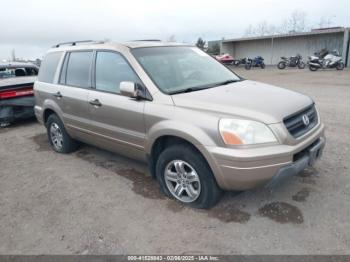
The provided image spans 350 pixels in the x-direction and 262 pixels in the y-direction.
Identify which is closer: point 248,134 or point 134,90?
point 248,134

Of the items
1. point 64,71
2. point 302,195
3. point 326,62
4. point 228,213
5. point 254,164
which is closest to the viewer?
point 254,164

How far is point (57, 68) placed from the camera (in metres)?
5.07

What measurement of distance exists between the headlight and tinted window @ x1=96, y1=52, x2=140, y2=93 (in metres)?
1.34

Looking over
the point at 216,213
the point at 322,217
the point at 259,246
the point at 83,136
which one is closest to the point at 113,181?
the point at 83,136

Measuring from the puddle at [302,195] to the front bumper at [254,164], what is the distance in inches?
23.0

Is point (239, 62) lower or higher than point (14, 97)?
lower

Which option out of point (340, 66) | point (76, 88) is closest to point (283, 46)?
point (340, 66)

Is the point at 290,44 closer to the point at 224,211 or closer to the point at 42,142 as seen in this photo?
the point at 42,142

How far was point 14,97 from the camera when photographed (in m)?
7.33

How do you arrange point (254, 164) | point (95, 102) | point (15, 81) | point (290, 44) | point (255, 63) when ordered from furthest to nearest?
1. point (290, 44)
2. point (255, 63)
3. point (15, 81)
4. point (95, 102)
5. point (254, 164)

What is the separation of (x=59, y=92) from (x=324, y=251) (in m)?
4.17

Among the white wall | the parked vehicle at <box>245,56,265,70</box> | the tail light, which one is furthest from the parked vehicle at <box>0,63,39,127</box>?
the white wall

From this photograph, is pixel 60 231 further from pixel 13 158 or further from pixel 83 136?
pixel 13 158

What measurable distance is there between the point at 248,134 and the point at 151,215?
1.37m
